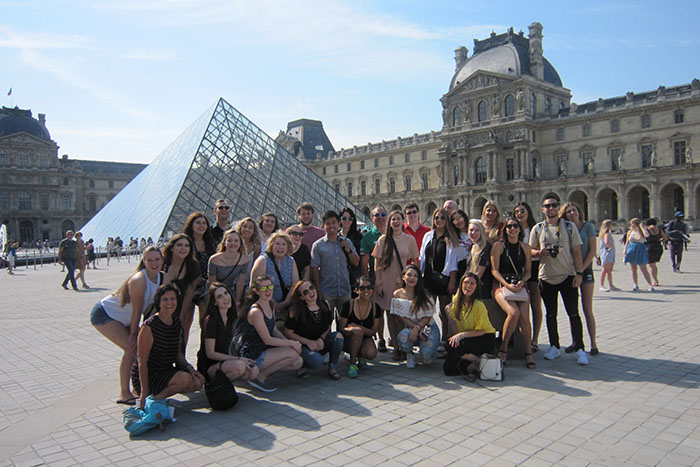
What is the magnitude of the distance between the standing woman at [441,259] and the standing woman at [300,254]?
1.30 m

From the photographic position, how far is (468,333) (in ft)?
15.0

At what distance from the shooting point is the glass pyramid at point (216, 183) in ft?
64.8

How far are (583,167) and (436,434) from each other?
40.4m

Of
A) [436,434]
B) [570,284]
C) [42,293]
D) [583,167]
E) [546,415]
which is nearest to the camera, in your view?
[436,434]

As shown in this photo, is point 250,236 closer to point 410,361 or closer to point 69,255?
point 410,361

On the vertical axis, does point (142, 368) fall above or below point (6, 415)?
above

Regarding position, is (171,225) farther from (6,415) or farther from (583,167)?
(583,167)

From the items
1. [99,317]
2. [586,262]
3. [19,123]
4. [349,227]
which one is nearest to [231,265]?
[99,317]

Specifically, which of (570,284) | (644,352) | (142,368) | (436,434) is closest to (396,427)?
(436,434)

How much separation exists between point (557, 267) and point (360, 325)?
2.14 meters

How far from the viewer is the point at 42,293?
1141cm

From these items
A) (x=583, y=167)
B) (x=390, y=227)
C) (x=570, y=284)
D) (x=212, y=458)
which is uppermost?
(x=583, y=167)

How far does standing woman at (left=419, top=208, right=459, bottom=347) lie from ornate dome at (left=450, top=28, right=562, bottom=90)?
39500mm

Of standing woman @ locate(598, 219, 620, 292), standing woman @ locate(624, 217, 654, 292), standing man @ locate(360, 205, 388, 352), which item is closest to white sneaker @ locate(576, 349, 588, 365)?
standing man @ locate(360, 205, 388, 352)
